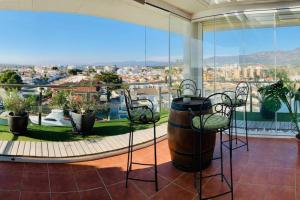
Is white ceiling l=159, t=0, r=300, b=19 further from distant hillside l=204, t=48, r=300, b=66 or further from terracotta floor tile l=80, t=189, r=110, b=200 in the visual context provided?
terracotta floor tile l=80, t=189, r=110, b=200

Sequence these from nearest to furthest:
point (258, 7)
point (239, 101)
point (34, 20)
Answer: point (239, 101) → point (258, 7) → point (34, 20)

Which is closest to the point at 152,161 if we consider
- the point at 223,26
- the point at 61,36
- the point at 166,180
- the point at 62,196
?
the point at 166,180

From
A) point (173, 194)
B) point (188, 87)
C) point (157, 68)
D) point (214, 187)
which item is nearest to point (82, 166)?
point (173, 194)

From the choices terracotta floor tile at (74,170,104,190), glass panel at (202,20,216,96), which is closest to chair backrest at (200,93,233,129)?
terracotta floor tile at (74,170,104,190)

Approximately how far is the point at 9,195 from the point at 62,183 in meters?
0.51

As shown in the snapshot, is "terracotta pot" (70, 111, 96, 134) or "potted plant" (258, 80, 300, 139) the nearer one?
"potted plant" (258, 80, 300, 139)

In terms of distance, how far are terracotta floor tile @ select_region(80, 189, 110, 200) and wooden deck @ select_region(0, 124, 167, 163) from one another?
35.5 inches

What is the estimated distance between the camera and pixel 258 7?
4.39 meters

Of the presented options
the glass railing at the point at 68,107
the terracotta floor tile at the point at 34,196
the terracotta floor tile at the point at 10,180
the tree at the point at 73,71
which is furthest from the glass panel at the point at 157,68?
the terracotta floor tile at the point at 34,196

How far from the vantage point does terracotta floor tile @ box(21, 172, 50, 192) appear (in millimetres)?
2676

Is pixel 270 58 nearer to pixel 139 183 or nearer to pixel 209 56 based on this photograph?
pixel 209 56

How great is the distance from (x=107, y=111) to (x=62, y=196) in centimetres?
237

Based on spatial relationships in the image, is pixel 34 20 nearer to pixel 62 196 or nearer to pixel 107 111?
pixel 107 111

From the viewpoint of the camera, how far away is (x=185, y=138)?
2.91m
